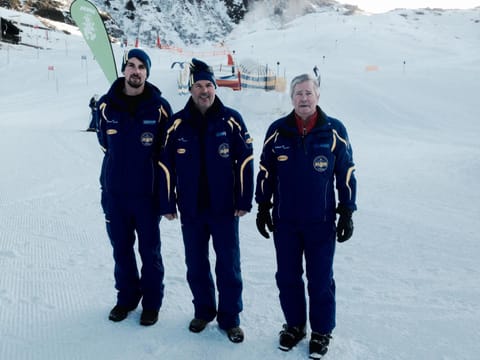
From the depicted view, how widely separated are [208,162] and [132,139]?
59 cm

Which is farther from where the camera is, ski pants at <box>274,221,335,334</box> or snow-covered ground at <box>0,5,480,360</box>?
snow-covered ground at <box>0,5,480,360</box>

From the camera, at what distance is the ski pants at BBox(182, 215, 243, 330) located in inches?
115

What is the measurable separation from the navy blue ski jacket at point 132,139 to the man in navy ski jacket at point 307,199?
0.81 meters

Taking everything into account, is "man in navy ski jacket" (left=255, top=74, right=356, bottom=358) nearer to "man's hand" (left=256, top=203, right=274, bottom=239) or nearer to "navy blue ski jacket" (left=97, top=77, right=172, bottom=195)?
"man's hand" (left=256, top=203, right=274, bottom=239)

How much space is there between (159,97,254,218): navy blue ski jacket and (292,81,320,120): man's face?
1.47 ft

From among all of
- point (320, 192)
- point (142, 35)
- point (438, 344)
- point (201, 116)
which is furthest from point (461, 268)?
point (142, 35)

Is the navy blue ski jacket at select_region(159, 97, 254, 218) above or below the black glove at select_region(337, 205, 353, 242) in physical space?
above

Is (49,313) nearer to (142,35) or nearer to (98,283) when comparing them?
(98,283)

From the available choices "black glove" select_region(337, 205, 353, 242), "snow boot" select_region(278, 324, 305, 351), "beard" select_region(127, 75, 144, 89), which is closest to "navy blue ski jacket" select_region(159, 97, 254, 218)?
"beard" select_region(127, 75, 144, 89)

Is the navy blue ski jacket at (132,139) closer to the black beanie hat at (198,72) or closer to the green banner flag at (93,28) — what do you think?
the black beanie hat at (198,72)

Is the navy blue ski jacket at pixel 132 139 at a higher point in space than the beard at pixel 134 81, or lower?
lower

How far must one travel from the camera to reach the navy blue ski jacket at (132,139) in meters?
2.94

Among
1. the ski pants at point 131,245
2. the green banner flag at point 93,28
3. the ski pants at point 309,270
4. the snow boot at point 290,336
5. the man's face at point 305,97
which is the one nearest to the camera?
the man's face at point 305,97

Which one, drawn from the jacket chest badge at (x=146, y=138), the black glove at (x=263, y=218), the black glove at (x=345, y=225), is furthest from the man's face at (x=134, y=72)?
the black glove at (x=345, y=225)
